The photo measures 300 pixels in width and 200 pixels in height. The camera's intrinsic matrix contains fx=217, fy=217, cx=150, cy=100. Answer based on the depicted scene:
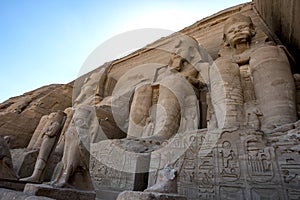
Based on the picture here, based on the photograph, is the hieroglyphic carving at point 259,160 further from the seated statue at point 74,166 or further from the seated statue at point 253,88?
the seated statue at point 74,166

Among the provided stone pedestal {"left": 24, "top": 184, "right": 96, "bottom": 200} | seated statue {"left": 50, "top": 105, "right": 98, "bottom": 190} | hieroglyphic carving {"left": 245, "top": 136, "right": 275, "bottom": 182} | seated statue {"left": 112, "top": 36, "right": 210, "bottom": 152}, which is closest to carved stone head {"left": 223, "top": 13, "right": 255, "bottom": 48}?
seated statue {"left": 112, "top": 36, "right": 210, "bottom": 152}

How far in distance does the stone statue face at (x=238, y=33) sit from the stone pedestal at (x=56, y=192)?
4239mm

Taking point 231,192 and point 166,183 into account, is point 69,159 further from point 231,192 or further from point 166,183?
point 231,192

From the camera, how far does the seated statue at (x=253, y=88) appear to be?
10.8 ft

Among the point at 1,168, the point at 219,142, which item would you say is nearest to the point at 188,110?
the point at 219,142

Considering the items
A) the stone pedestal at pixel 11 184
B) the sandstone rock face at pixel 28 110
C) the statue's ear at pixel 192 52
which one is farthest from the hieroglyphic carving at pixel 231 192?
the sandstone rock face at pixel 28 110

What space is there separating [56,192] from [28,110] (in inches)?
278

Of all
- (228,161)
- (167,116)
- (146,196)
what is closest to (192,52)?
(167,116)

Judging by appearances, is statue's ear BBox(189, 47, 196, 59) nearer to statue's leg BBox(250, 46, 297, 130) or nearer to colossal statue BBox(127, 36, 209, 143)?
colossal statue BBox(127, 36, 209, 143)

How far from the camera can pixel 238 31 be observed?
15.6 ft

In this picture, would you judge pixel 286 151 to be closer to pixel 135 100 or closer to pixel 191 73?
pixel 191 73

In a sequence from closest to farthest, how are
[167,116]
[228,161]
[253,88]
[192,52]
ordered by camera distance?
[228,161]
[253,88]
[167,116]
[192,52]

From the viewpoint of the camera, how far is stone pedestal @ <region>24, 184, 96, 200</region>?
1943 mm

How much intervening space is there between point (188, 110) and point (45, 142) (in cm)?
291
